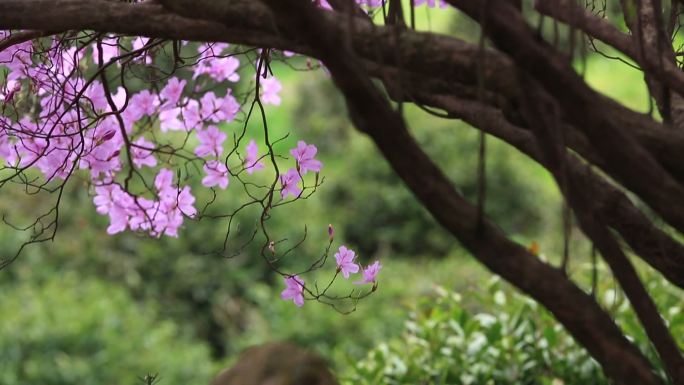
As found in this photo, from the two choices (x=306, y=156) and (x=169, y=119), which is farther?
(x=169, y=119)

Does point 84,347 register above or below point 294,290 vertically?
above

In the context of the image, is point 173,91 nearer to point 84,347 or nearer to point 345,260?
point 345,260

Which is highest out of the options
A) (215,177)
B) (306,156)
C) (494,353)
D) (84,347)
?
(84,347)

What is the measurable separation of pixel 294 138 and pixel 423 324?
10.8 m

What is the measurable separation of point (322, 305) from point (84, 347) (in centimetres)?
148

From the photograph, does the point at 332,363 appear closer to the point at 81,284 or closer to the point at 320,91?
the point at 81,284

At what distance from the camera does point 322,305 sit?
622cm

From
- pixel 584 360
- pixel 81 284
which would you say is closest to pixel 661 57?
pixel 584 360

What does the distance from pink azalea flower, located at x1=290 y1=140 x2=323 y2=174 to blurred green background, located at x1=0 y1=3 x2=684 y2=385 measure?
308 mm

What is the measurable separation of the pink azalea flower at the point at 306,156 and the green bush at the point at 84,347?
9.03ft

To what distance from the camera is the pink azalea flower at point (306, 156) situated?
2.83 m

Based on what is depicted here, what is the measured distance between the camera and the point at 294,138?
595 inches

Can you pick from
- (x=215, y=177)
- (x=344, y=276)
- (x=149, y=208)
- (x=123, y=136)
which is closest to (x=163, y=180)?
(x=149, y=208)

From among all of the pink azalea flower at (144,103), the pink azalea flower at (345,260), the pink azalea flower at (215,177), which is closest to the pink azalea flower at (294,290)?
the pink azalea flower at (345,260)
